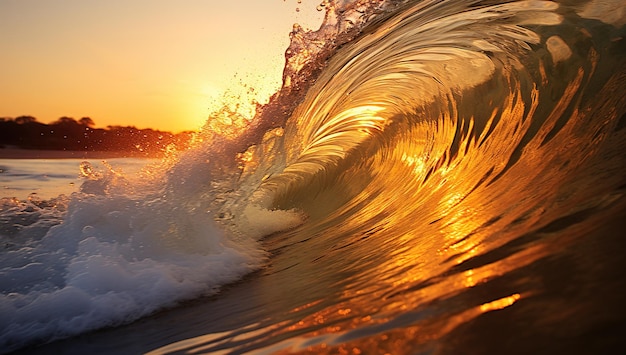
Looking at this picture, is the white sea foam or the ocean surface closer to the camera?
the ocean surface

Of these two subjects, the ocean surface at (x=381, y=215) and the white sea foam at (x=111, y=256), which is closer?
the ocean surface at (x=381, y=215)

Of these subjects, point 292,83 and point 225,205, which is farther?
point 292,83

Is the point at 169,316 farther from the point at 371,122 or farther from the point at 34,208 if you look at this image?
the point at 371,122

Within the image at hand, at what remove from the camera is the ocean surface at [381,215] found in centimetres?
120

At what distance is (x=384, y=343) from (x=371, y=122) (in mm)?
5253

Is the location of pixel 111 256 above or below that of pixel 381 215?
below

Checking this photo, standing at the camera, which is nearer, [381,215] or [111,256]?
[111,256]

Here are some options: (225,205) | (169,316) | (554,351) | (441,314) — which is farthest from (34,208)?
(554,351)

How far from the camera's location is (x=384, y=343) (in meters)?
1.12

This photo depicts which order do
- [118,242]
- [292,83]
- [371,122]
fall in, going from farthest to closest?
1. [371,122]
2. [292,83]
3. [118,242]

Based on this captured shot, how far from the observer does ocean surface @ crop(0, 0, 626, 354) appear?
3.93ft

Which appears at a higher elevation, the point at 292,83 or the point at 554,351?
the point at 292,83

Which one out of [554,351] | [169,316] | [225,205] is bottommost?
[554,351]

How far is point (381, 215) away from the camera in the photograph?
3463mm
